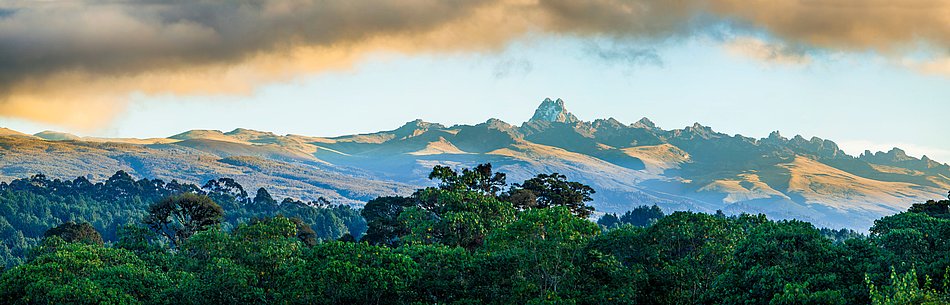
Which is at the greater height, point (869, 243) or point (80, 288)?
point (869, 243)

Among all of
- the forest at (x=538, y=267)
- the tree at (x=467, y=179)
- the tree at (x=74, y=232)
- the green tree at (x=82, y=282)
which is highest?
the tree at (x=467, y=179)

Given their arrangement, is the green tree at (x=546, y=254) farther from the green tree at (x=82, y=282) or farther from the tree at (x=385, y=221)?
the tree at (x=385, y=221)

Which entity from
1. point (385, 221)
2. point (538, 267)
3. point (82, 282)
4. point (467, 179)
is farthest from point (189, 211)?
point (538, 267)

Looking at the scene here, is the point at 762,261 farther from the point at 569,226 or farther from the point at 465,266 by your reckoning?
the point at 465,266

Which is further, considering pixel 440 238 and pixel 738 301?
pixel 440 238

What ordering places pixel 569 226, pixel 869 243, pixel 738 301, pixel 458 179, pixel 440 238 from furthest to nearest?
pixel 458 179
pixel 440 238
pixel 569 226
pixel 869 243
pixel 738 301

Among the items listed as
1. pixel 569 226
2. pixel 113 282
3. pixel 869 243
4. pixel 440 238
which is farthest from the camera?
pixel 440 238

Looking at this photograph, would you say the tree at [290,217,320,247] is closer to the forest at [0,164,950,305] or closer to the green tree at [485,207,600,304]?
the forest at [0,164,950,305]

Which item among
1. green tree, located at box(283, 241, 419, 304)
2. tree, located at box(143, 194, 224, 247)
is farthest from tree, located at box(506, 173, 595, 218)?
green tree, located at box(283, 241, 419, 304)

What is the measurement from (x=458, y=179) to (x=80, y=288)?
4502 cm

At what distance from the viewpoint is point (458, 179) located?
93.8 metres

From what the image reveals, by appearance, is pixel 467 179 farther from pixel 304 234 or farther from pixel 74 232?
pixel 74 232

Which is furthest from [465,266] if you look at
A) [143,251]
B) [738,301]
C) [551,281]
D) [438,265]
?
[143,251]

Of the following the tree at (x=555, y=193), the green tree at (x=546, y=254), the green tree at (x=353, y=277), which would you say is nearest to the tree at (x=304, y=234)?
the tree at (x=555, y=193)
